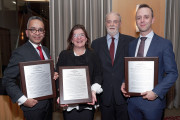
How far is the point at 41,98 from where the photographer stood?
67.7 inches

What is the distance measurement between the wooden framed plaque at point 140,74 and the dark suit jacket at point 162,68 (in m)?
0.09

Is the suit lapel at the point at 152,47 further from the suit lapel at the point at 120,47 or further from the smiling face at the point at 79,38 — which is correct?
the smiling face at the point at 79,38

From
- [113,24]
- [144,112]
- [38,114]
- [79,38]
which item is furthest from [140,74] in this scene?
[38,114]

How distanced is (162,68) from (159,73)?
66mm

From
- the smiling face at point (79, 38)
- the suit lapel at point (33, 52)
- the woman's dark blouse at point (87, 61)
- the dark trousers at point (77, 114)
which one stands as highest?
the smiling face at point (79, 38)

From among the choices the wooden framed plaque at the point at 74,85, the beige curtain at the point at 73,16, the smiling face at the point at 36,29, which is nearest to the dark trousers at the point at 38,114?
the wooden framed plaque at the point at 74,85

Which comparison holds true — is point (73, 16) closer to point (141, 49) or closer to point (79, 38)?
point (79, 38)

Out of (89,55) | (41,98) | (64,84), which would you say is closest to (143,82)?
(89,55)

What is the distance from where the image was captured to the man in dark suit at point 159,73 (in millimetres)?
1705

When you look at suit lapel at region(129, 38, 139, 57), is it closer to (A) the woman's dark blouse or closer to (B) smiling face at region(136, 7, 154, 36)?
(B) smiling face at region(136, 7, 154, 36)

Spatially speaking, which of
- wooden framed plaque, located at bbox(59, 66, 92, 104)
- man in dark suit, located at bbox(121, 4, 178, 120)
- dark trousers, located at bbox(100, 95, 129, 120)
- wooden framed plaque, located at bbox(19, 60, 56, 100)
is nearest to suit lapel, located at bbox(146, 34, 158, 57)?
man in dark suit, located at bbox(121, 4, 178, 120)

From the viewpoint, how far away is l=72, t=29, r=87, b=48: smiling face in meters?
1.94

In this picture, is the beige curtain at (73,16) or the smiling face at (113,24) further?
the beige curtain at (73,16)

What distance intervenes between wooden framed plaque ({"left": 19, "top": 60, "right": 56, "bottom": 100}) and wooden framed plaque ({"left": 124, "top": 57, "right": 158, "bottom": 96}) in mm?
846
